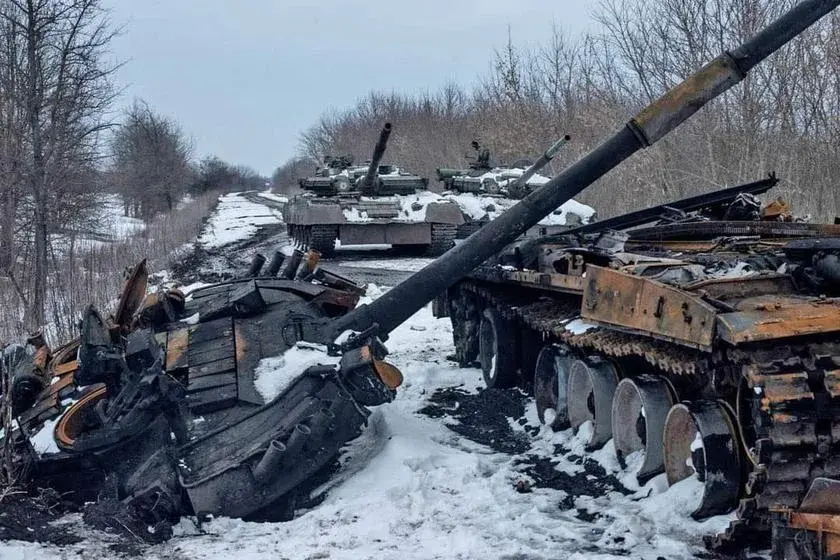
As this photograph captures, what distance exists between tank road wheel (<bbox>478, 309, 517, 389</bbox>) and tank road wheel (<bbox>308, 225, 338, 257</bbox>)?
33.3ft

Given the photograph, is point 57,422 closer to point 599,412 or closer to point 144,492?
point 144,492

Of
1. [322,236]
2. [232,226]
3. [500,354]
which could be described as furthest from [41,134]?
[232,226]

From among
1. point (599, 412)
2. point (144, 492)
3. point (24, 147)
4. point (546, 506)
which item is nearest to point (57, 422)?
point (144, 492)

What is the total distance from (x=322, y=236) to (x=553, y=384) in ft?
39.3

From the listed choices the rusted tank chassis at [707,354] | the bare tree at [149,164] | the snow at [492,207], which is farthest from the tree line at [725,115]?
the bare tree at [149,164]

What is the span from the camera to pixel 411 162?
42594mm

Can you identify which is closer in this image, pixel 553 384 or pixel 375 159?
pixel 553 384

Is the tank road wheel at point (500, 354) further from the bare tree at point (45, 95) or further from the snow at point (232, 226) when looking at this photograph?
the snow at point (232, 226)

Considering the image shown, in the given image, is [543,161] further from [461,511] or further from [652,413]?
[461,511]

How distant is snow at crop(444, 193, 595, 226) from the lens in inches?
686

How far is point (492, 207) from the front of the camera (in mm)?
18656

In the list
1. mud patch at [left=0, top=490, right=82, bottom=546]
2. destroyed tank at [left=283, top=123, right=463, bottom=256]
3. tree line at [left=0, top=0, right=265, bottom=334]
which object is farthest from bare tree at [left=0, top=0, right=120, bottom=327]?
mud patch at [left=0, top=490, right=82, bottom=546]

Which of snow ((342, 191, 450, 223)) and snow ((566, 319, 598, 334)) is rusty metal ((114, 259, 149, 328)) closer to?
snow ((566, 319, 598, 334))

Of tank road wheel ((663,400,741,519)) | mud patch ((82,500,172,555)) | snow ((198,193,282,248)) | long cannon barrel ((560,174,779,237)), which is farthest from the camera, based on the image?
snow ((198,193,282,248))
